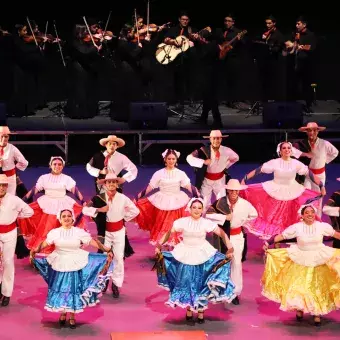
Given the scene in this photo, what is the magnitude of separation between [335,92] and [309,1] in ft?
6.28

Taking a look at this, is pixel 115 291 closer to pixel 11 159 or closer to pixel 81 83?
pixel 11 159

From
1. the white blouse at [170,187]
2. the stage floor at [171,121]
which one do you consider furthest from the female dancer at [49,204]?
the stage floor at [171,121]

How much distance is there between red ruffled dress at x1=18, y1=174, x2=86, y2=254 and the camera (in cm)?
1241

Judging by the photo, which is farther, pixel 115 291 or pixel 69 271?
pixel 115 291

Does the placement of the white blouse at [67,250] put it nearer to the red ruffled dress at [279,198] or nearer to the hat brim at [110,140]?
the hat brim at [110,140]

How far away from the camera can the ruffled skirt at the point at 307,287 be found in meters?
10.6

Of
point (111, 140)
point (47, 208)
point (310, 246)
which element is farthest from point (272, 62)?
point (310, 246)

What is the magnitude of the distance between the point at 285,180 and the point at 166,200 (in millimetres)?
1518

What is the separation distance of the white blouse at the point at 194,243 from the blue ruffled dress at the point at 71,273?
81cm

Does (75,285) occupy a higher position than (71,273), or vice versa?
(71,273)

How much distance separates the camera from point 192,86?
65.7 feet

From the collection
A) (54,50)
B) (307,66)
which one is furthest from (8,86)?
(307,66)

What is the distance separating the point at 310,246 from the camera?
1072cm

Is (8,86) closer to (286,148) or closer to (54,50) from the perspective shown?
(54,50)
